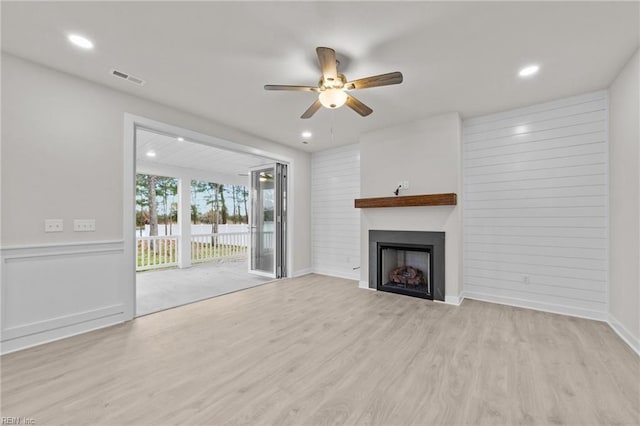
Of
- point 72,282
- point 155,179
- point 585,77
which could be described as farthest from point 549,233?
point 155,179

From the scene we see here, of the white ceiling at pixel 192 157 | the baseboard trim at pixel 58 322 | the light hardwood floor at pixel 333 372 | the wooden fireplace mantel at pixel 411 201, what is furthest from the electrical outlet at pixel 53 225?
the wooden fireplace mantel at pixel 411 201

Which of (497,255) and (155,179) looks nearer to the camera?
(497,255)

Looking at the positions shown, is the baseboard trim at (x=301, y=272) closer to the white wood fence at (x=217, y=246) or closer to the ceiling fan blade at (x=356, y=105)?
the white wood fence at (x=217, y=246)

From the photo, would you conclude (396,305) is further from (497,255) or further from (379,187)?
(379,187)

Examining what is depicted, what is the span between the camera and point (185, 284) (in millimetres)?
4922

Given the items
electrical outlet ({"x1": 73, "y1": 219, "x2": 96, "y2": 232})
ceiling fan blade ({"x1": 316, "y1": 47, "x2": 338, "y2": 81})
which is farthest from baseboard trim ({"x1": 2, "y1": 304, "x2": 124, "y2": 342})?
ceiling fan blade ({"x1": 316, "y1": 47, "x2": 338, "y2": 81})

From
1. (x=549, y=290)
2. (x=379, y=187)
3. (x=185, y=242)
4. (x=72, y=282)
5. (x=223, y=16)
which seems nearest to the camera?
(x=223, y=16)

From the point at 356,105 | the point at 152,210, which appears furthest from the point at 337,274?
the point at 152,210

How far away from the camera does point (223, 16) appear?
1937 mm

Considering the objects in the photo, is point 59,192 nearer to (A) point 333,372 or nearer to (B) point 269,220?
(A) point 333,372

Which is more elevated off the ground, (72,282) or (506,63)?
(506,63)

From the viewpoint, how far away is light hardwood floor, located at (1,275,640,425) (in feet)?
5.32

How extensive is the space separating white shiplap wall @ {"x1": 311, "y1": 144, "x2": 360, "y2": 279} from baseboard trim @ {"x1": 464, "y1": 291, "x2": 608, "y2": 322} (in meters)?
2.10

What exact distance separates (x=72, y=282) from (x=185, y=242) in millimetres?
4124
